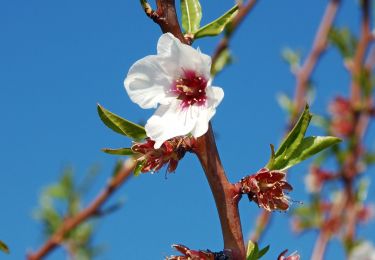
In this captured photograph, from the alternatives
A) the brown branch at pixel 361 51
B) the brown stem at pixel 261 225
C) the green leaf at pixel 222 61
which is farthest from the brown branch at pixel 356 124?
the green leaf at pixel 222 61

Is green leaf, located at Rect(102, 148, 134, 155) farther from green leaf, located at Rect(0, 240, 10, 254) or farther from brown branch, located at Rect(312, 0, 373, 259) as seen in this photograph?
brown branch, located at Rect(312, 0, 373, 259)

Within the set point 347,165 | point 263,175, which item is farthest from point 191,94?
point 347,165

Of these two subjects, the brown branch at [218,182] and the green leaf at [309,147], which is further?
the green leaf at [309,147]

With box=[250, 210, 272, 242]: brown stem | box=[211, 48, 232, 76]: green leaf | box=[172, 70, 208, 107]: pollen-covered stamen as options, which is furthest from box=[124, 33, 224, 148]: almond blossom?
box=[250, 210, 272, 242]: brown stem

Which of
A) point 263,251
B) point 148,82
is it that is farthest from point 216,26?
point 263,251

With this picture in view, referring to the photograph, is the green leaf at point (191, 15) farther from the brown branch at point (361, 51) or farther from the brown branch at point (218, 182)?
the brown branch at point (361, 51)

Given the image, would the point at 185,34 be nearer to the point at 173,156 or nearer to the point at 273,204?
the point at 173,156
